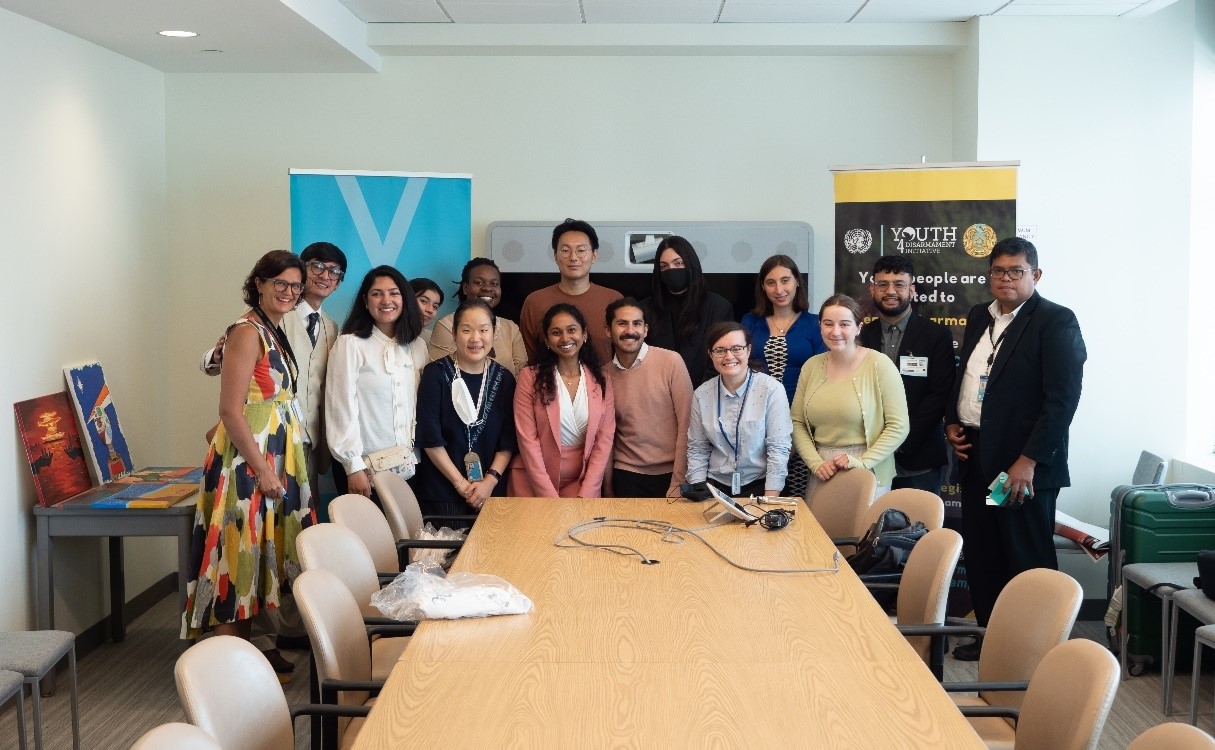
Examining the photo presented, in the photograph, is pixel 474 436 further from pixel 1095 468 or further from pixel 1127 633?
pixel 1095 468

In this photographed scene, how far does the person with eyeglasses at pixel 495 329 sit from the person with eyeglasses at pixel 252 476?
35.0 inches

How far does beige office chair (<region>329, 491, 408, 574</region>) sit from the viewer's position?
3791 millimetres

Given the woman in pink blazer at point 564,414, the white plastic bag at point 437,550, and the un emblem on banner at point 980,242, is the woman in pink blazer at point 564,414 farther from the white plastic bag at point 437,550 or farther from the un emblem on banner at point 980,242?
the un emblem on banner at point 980,242

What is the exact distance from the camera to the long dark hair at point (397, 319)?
4.87 meters

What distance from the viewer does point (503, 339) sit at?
5.43 metres

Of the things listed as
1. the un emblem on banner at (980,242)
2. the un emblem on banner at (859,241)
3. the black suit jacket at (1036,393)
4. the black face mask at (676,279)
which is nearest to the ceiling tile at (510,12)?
the black face mask at (676,279)

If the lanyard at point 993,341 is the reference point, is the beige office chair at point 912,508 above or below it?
below

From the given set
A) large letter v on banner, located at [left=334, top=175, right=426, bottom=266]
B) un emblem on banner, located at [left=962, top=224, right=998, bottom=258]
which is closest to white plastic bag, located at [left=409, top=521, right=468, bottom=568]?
large letter v on banner, located at [left=334, top=175, right=426, bottom=266]

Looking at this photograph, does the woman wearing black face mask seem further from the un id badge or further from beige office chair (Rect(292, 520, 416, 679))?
beige office chair (Rect(292, 520, 416, 679))

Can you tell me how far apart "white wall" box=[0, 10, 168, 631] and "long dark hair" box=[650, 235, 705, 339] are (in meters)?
2.82

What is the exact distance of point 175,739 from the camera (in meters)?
1.90

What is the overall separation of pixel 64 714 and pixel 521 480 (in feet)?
6.82

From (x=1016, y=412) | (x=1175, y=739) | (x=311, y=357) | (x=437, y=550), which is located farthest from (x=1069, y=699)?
(x=311, y=357)

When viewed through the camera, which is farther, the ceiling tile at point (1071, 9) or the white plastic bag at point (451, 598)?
the ceiling tile at point (1071, 9)
